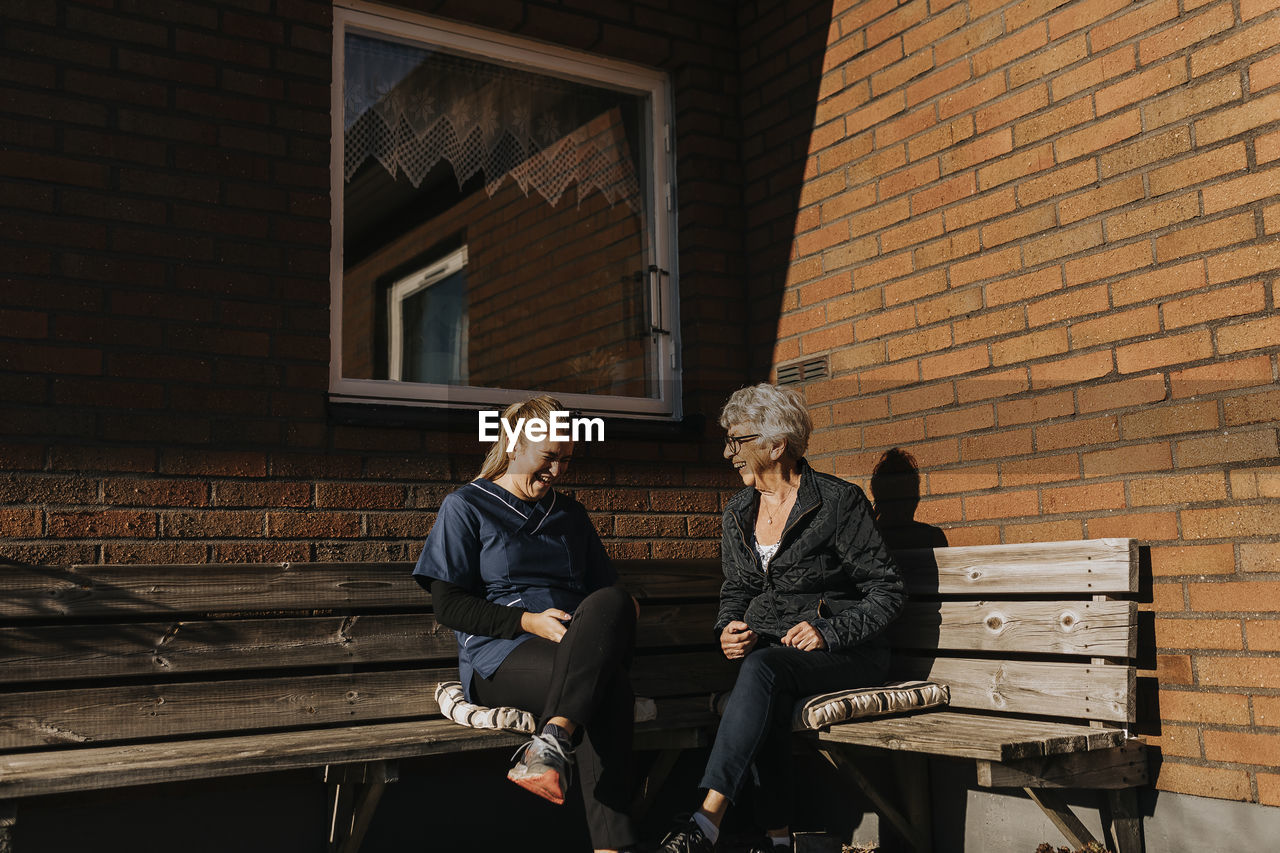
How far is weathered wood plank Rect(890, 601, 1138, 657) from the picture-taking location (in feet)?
10.5

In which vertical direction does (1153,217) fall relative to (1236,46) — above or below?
below

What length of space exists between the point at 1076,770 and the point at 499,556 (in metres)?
1.66

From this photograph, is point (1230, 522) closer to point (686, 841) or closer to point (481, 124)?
point (686, 841)

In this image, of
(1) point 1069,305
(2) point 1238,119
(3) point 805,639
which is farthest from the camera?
(1) point 1069,305

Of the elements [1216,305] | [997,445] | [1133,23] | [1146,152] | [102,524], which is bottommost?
[102,524]

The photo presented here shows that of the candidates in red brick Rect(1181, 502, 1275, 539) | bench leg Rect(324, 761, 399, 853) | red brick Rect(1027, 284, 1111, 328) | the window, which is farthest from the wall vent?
bench leg Rect(324, 761, 399, 853)

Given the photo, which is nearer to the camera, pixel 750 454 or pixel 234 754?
pixel 234 754

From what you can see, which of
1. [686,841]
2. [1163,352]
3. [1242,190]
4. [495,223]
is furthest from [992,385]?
[495,223]

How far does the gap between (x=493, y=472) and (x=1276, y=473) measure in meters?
2.14

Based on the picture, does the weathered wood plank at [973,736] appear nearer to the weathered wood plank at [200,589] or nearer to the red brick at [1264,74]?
the weathered wood plank at [200,589]

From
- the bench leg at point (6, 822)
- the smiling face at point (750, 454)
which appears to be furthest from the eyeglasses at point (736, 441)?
the bench leg at point (6, 822)

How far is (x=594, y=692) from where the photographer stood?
3061 millimetres

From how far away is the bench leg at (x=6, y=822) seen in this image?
8.75ft

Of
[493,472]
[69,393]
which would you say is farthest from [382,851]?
[69,393]
